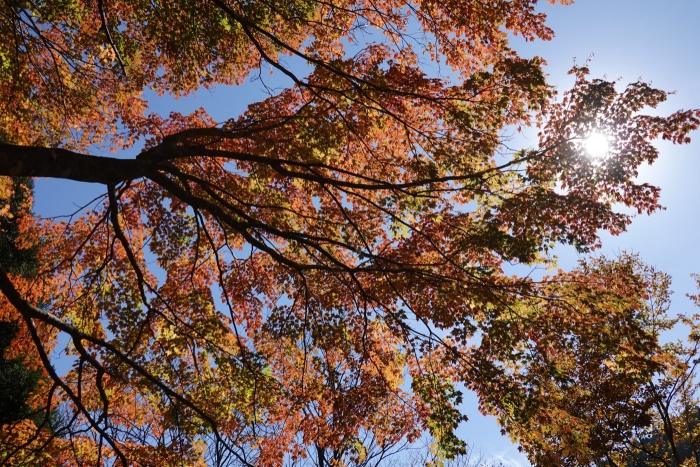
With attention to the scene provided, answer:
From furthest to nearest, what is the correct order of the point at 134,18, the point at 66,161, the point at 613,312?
the point at 134,18, the point at 613,312, the point at 66,161

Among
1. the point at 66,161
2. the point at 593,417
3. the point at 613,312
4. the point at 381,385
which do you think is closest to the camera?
the point at 66,161

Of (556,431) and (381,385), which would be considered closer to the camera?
(556,431)

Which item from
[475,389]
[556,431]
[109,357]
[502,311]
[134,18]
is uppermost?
[134,18]

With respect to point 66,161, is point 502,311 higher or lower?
lower

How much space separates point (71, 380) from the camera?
31.6 feet

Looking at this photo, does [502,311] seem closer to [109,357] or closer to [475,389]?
[475,389]

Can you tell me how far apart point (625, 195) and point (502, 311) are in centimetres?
285

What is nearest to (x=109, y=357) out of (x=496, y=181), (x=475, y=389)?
(x=475, y=389)

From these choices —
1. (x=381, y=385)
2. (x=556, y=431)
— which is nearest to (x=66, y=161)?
(x=381, y=385)

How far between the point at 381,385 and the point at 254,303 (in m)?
3.43

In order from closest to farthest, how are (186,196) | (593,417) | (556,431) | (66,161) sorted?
(66,161) < (186,196) < (556,431) < (593,417)

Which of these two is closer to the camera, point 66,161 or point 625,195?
point 66,161

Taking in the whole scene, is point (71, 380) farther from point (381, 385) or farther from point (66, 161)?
point (66, 161)

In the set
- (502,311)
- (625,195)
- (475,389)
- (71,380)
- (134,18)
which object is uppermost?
(134,18)
